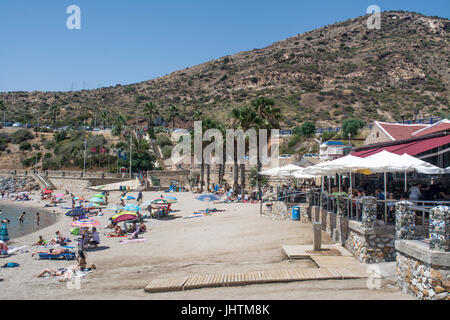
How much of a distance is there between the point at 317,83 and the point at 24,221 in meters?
80.0

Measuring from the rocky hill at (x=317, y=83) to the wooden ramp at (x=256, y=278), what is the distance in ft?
201

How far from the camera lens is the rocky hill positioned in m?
77.6

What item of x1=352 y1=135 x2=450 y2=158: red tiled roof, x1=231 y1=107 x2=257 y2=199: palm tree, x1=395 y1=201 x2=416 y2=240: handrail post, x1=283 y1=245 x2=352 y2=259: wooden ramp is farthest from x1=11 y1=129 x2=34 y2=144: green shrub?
x1=395 y1=201 x2=416 y2=240: handrail post

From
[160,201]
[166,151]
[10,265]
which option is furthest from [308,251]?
[166,151]

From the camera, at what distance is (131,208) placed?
23.5m

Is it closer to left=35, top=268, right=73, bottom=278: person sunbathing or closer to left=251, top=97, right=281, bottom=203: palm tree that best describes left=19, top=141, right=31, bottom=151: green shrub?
left=251, top=97, right=281, bottom=203: palm tree

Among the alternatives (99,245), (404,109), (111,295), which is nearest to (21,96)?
(404,109)

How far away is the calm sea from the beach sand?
3.53 m

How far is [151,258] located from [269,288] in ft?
20.0

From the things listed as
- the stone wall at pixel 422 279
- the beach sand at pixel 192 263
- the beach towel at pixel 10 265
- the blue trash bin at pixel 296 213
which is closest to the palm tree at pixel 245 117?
the beach sand at pixel 192 263

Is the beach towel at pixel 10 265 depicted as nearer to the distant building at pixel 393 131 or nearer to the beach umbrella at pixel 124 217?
the beach umbrella at pixel 124 217

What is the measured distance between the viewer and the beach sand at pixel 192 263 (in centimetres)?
874

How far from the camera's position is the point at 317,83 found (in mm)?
94312
